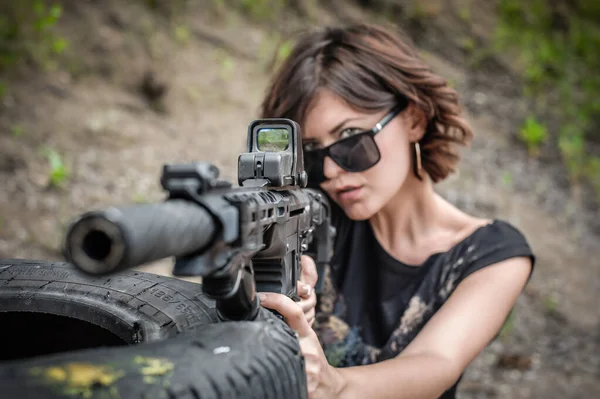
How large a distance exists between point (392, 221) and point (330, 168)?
1.94 feet

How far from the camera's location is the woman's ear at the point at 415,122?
2.36 metres

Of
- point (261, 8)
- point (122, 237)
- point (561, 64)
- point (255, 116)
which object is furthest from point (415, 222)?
point (561, 64)

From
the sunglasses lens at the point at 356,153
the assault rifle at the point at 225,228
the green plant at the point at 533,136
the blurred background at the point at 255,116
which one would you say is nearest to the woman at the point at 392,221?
the sunglasses lens at the point at 356,153

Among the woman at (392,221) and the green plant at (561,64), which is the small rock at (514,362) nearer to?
the woman at (392,221)

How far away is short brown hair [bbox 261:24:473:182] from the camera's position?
218 centimetres

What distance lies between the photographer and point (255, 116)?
5.52 metres

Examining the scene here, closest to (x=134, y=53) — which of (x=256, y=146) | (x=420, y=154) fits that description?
(x=420, y=154)

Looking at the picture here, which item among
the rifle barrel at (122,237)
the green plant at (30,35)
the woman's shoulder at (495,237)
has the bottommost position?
the woman's shoulder at (495,237)

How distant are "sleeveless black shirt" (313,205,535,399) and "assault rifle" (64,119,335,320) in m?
0.73

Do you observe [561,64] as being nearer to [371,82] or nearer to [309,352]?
[371,82]

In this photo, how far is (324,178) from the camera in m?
2.17

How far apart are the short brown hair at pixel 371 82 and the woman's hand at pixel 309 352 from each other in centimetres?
101

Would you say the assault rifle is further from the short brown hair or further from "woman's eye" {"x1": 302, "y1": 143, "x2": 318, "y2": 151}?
the short brown hair

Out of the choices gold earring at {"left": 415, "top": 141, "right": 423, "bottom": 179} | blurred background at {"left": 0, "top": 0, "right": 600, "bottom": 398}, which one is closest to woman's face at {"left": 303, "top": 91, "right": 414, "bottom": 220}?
gold earring at {"left": 415, "top": 141, "right": 423, "bottom": 179}
